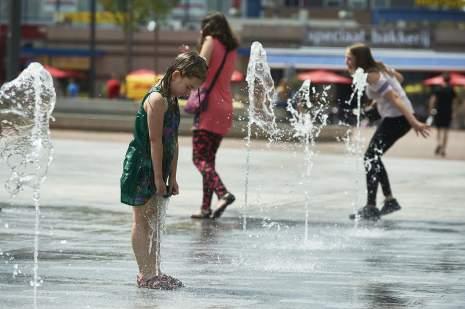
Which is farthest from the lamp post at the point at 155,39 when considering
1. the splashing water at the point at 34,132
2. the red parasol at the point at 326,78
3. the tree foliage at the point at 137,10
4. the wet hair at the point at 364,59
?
the splashing water at the point at 34,132

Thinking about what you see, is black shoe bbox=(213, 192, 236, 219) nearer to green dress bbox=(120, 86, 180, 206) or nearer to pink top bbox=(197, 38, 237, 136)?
pink top bbox=(197, 38, 237, 136)

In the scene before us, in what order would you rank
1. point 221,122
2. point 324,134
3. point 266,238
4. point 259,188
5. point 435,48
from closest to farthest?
point 266,238 < point 221,122 < point 259,188 < point 324,134 < point 435,48

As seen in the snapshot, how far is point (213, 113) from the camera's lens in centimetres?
1159

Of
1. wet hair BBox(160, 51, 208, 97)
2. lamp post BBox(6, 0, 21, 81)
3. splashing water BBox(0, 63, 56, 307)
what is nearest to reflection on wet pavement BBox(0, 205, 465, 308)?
splashing water BBox(0, 63, 56, 307)

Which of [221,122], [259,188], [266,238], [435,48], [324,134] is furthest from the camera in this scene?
[435,48]

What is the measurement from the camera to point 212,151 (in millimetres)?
11672

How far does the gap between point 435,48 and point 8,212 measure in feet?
141

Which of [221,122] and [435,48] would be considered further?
[435,48]

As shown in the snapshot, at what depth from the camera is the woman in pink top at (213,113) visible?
456 inches

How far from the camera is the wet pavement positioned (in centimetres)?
750

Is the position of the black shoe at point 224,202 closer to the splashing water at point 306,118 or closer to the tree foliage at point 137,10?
the splashing water at point 306,118

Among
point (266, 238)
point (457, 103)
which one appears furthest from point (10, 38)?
point (457, 103)

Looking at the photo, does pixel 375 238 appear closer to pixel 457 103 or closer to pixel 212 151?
pixel 212 151

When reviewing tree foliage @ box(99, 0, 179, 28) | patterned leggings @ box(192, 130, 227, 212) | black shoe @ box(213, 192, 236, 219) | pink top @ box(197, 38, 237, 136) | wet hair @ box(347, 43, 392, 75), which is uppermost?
wet hair @ box(347, 43, 392, 75)
